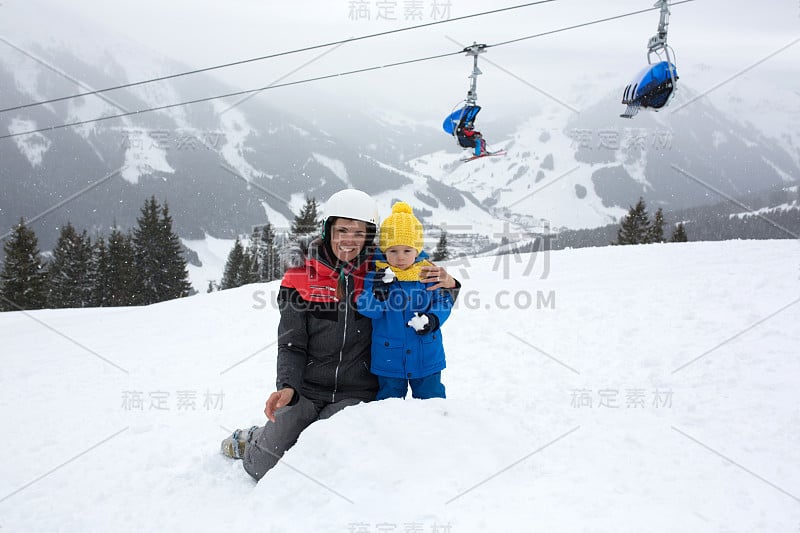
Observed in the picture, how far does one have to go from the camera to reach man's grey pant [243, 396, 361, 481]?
3.90m

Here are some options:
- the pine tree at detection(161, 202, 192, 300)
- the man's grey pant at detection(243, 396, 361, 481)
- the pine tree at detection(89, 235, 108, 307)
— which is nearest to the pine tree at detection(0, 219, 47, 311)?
the pine tree at detection(89, 235, 108, 307)

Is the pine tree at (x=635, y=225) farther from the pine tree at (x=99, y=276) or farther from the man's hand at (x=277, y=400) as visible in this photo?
the pine tree at (x=99, y=276)

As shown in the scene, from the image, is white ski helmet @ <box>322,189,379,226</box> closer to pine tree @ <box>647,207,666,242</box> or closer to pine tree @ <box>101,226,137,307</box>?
pine tree @ <box>101,226,137,307</box>

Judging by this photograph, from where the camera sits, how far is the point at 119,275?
3956 centimetres

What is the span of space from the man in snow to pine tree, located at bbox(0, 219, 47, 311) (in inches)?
1446

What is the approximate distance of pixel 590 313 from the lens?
834cm

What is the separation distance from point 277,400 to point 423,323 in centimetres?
129

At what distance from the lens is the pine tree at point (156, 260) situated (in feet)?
137

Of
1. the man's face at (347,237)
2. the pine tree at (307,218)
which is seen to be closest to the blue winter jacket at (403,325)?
the man's face at (347,237)

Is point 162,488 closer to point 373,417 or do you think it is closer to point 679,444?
point 373,417

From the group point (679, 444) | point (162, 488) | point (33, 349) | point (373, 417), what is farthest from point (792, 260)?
point (33, 349)

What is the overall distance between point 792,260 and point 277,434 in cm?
1035

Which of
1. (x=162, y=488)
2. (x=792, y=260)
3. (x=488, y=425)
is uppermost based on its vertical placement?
(x=792, y=260)

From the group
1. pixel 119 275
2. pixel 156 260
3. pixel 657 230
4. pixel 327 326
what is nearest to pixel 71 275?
pixel 119 275
